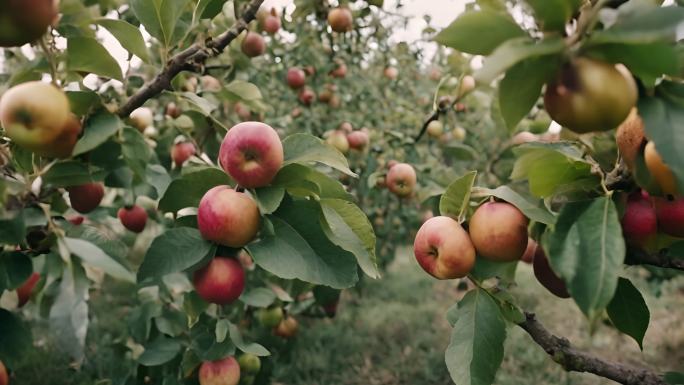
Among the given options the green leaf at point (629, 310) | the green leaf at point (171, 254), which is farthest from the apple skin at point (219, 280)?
the green leaf at point (629, 310)

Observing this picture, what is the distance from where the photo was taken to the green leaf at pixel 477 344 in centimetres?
85

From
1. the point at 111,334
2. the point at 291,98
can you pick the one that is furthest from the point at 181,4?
the point at 111,334

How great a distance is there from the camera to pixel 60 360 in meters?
3.03

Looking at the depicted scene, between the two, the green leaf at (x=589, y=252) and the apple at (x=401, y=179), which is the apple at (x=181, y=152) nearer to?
the apple at (x=401, y=179)

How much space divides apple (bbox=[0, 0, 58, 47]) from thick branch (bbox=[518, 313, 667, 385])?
40.1 inches

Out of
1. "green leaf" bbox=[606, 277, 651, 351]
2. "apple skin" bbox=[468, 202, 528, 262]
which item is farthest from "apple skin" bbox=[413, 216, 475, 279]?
"green leaf" bbox=[606, 277, 651, 351]

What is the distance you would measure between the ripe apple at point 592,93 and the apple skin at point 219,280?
2.20 feet

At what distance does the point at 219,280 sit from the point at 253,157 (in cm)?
25

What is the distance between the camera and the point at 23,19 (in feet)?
1.99

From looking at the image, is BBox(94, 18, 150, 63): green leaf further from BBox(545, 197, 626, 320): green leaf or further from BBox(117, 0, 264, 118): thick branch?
BBox(545, 197, 626, 320): green leaf

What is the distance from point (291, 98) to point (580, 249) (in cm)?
312

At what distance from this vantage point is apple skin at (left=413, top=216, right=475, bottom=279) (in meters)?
0.92

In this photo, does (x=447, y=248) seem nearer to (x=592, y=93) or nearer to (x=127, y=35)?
(x=592, y=93)

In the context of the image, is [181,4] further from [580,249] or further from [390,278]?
[390,278]
